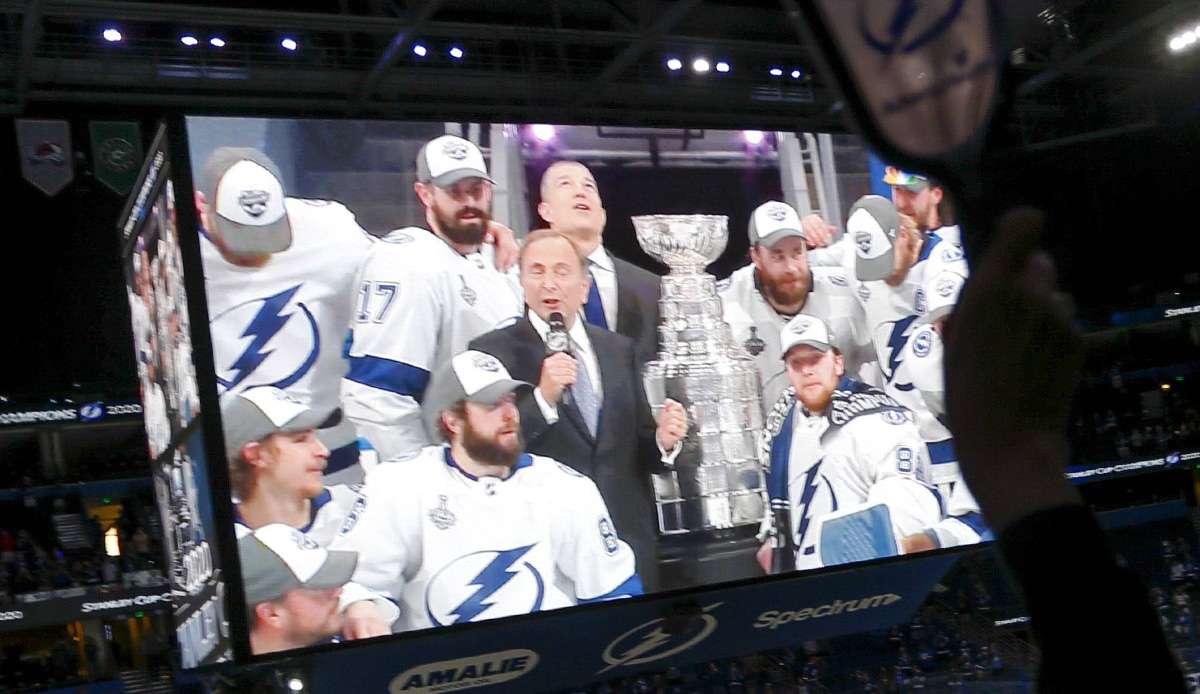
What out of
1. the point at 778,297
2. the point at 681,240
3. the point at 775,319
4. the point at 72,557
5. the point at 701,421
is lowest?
the point at 72,557

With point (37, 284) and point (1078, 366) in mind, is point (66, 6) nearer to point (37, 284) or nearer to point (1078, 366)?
point (37, 284)

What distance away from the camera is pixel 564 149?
834 centimetres

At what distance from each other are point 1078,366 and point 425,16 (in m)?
11.9

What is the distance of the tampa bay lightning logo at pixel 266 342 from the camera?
23.2 feet

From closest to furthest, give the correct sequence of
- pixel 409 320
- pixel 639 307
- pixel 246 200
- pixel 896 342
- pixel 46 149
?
pixel 246 200 < pixel 409 320 < pixel 639 307 < pixel 896 342 < pixel 46 149

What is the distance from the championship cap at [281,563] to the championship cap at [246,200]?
1.64m

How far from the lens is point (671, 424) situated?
823cm

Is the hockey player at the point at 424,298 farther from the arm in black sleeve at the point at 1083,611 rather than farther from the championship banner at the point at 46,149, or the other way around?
the arm in black sleeve at the point at 1083,611

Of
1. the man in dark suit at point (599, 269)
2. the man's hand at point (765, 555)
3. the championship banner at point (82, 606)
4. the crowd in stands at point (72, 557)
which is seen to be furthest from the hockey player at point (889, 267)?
the crowd in stands at point (72, 557)

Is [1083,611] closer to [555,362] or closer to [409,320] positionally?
[409,320]

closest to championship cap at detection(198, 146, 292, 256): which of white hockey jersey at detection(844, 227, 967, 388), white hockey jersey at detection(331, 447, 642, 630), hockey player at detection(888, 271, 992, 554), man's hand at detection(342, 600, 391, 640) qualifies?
white hockey jersey at detection(331, 447, 642, 630)

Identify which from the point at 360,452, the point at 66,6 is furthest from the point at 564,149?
the point at 66,6

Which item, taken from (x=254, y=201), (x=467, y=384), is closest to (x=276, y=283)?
(x=254, y=201)

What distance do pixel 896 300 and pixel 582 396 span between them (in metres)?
2.58
